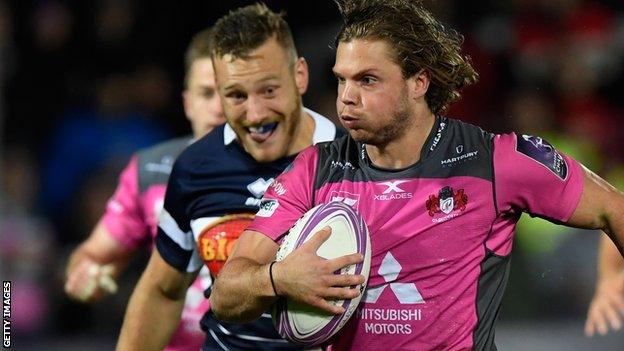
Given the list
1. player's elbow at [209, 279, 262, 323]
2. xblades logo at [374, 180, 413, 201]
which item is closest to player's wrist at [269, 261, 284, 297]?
player's elbow at [209, 279, 262, 323]

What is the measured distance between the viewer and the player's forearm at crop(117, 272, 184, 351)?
16.1ft

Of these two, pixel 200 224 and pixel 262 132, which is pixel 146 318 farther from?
pixel 262 132

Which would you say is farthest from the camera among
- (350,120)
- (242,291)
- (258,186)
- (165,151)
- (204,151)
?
(165,151)

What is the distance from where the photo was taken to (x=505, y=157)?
3.83 m

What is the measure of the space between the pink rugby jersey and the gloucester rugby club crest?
90.5 inches

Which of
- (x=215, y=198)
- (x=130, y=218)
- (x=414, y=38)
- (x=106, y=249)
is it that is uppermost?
(x=414, y=38)

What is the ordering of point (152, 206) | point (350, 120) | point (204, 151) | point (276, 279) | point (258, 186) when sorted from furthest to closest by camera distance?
1. point (152, 206)
2. point (204, 151)
3. point (258, 186)
4. point (350, 120)
5. point (276, 279)

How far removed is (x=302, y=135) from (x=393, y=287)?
1059 millimetres

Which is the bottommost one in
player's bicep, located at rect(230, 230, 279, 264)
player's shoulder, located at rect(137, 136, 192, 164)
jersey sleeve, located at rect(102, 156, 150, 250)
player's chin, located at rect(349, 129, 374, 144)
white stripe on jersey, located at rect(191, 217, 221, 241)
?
jersey sleeve, located at rect(102, 156, 150, 250)

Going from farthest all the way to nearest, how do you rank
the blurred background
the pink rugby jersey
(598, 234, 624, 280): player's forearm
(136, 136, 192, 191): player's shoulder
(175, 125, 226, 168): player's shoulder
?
the blurred background < (136, 136, 192, 191): player's shoulder < the pink rugby jersey < (175, 125, 226, 168): player's shoulder < (598, 234, 624, 280): player's forearm

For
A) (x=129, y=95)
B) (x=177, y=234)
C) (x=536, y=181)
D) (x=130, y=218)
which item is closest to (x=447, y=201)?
(x=536, y=181)

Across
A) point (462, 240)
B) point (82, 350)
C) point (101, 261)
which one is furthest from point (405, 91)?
point (82, 350)

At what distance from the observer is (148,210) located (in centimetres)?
609

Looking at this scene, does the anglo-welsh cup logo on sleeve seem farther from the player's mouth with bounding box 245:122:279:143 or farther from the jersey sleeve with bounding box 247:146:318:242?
the player's mouth with bounding box 245:122:279:143
